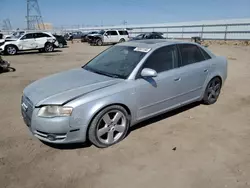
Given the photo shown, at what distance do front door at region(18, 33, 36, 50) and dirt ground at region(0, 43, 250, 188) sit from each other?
14.8 m

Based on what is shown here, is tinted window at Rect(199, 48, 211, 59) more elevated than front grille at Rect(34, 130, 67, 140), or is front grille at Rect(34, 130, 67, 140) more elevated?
tinted window at Rect(199, 48, 211, 59)

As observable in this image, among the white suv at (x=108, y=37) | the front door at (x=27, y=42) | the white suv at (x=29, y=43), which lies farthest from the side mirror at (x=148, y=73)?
the white suv at (x=108, y=37)

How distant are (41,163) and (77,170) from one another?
0.54 m

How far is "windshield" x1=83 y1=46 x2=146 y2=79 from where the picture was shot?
3989mm

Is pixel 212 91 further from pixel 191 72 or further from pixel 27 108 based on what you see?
pixel 27 108

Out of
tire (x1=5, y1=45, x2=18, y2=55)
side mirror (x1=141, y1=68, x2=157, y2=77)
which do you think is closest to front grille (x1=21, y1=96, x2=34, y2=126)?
side mirror (x1=141, y1=68, x2=157, y2=77)

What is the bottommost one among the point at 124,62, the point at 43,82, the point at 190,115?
the point at 190,115

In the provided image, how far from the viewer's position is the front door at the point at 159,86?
3865 mm

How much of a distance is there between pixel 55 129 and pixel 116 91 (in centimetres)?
100

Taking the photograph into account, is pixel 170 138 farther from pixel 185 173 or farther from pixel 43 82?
pixel 43 82

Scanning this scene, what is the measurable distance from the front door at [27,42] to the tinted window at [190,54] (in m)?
16.1

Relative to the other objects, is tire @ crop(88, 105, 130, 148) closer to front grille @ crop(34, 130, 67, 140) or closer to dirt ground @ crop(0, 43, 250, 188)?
dirt ground @ crop(0, 43, 250, 188)

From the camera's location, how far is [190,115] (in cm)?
486

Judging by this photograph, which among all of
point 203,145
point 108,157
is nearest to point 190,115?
point 203,145
